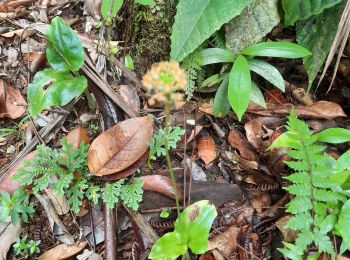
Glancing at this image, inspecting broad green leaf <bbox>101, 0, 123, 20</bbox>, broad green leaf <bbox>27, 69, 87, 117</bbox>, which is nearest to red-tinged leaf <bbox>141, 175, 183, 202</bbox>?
broad green leaf <bbox>27, 69, 87, 117</bbox>

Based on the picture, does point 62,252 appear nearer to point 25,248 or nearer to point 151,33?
point 25,248

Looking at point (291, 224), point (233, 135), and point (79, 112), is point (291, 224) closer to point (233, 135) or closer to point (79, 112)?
point (233, 135)

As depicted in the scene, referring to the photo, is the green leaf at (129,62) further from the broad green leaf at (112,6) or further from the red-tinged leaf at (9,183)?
the red-tinged leaf at (9,183)

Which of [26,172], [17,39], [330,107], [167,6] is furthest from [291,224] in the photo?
[17,39]

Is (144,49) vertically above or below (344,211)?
above

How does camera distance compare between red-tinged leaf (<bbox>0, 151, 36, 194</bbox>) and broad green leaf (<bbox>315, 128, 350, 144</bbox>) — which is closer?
broad green leaf (<bbox>315, 128, 350, 144</bbox>)

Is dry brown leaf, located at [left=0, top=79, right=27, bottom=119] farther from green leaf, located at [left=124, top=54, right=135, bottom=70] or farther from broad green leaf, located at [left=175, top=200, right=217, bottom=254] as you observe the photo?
broad green leaf, located at [left=175, top=200, right=217, bottom=254]
